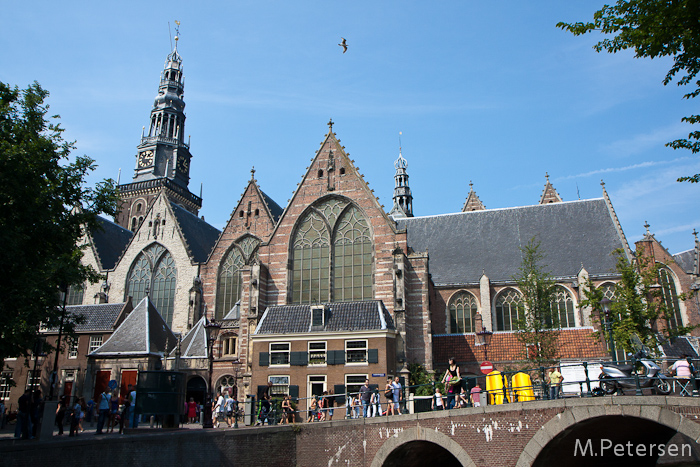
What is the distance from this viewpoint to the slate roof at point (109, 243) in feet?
128

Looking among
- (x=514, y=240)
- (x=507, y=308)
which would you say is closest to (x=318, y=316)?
(x=507, y=308)

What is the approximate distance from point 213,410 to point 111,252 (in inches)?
955

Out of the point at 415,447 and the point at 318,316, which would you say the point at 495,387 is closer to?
the point at 415,447

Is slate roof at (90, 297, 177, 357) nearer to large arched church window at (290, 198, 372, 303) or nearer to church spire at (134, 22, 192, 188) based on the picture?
large arched church window at (290, 198, 372, 303)

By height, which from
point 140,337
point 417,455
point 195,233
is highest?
point 195,233

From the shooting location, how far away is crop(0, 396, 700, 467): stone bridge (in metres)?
13.3

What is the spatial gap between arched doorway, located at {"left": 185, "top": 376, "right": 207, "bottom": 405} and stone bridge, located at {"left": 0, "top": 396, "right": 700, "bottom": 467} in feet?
40.1

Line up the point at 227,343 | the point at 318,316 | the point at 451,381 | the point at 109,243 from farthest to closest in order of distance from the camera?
the point at 109,243 → the point at 227,343 → the point at 318,316 → the point at 451,381

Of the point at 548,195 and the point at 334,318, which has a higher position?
the point at 548,195

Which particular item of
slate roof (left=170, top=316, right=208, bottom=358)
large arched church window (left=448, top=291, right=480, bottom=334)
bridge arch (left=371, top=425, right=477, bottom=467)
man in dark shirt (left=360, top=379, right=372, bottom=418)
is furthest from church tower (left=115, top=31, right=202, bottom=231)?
bridge arch (left=371, top=425, right=477, bottom=467)

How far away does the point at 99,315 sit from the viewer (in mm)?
32844

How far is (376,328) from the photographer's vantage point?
23703 millimetres

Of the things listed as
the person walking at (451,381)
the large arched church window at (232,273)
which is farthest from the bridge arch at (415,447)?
the large arched church window at (232,273)

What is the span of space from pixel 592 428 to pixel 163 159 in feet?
163
